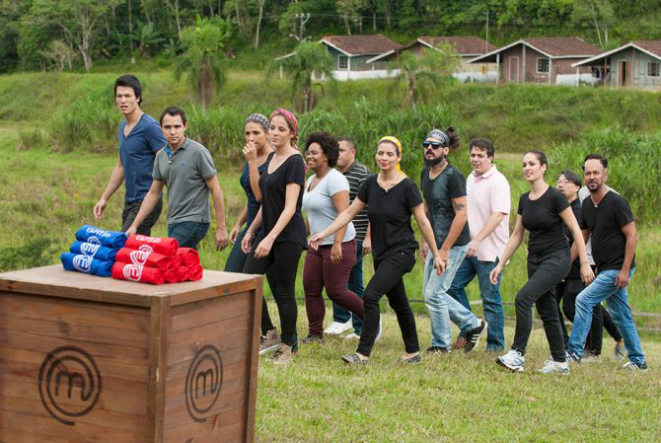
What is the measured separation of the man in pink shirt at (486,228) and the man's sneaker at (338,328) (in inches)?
44.4

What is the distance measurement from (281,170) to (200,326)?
2837mm

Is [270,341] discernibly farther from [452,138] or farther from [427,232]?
[452,138]

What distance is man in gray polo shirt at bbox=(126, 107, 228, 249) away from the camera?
718 centimetres

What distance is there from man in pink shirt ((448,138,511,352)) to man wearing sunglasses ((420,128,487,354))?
21 centimetres

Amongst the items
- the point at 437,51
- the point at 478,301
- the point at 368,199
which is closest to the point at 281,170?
the point at 368,199

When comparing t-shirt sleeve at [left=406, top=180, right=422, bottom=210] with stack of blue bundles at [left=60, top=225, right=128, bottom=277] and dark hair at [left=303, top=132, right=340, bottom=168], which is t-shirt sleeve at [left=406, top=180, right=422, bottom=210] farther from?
stack of blue bundles at [left=60, top=225, right=128, bottom=277]

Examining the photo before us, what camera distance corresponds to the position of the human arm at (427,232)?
714 centimetres

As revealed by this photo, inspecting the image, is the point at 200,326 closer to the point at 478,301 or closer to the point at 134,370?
the point at 134,370

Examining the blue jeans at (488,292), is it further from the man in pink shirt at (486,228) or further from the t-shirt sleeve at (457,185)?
the t-shirt sleeve at (457,185)

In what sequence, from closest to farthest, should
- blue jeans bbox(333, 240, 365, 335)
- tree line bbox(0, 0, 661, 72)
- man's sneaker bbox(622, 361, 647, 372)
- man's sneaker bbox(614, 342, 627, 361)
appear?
man's sneaker bbox(622, 361, 647, 372)
blue jeans bbox(333, 240, 365, 335)
man's sneaker bbox(614, 342, 627, 361)
tree line bbox(0, 0, 661, 72)

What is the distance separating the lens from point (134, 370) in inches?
163

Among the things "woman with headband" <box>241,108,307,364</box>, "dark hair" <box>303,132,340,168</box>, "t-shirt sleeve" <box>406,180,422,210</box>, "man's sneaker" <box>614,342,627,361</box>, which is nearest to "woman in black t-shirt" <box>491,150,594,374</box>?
"t-shirt sleeve" <box>406,180,422,210</box>

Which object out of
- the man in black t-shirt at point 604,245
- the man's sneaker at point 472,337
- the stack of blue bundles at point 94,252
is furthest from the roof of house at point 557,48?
the stack of blue bundles at point 94,252

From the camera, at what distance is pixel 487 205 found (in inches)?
324
